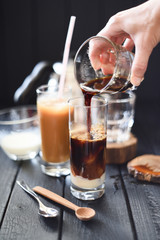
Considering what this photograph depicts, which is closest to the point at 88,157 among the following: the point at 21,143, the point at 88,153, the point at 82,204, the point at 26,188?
the point at 88,153

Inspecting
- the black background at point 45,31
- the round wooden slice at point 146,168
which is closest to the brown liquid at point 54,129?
the round wooden slice at point 146,168

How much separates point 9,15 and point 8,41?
0.20m

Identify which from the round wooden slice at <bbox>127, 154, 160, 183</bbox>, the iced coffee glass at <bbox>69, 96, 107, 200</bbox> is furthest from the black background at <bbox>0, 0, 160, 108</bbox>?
the iced coffee glass at <bbox>69, 96, 107, 200</bbox>

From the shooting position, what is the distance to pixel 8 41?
254 cm

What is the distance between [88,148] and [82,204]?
0.65 feet

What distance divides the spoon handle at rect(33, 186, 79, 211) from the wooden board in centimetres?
37

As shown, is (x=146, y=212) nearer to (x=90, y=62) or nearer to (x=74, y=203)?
(x=74, y=203)

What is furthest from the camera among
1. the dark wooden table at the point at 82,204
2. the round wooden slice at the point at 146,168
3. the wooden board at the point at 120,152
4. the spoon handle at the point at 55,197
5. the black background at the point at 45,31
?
the black background at the point at 45,31

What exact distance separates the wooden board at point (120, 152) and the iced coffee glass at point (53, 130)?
7.9 inches

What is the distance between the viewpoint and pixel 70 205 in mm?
1059

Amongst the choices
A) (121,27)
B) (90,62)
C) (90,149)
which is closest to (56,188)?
(90,149)

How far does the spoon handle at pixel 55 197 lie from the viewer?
106 cm

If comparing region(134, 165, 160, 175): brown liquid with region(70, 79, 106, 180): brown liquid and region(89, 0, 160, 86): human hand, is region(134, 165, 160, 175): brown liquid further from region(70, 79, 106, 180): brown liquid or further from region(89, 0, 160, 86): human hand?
region(89, 0, 160, 86): human hand

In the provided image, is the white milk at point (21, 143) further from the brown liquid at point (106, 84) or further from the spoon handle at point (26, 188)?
the brown liquid at point (106, 84)
